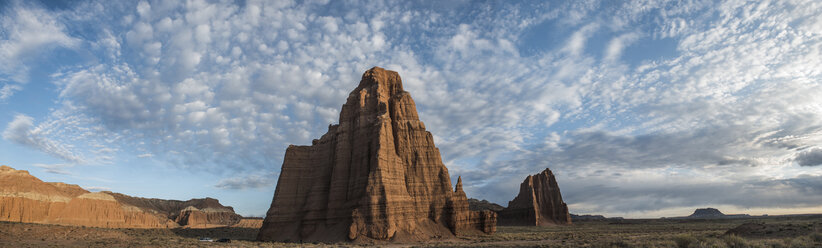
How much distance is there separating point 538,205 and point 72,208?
127 meters

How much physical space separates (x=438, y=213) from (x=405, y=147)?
31.7 ft

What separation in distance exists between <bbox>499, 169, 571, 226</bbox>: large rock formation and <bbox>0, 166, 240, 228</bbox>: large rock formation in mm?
110250

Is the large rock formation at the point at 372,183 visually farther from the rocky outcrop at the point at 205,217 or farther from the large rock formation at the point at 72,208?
the rocky outcrop at the point at 205,217

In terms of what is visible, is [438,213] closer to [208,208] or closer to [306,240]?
[306,240]

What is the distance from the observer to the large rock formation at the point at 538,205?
111 metres

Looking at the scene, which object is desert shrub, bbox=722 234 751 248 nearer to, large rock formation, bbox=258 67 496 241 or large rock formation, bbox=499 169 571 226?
large rock formation, bbox=258 67 496 241

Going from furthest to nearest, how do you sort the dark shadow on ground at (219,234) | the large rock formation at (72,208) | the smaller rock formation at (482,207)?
1. the smaller rock formation at (482,207)
2. the large rock formation at (72,208)
3. the dark shadow on ground at (219,234)

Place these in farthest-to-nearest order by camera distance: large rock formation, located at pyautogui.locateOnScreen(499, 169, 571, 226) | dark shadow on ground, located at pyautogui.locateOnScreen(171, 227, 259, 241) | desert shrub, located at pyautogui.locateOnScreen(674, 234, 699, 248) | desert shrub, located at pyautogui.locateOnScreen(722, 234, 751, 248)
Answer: large rock formation, located at pyautogui.locateOnScreen(499, 169, 571, 226)
dark shadow on ground, located at pyautogui.locateOnScreen(171, 227, 259, 241)
desert shrub, located at pyautogui.locateOnScreen(674, 234, 699, 248)
desert shrub, located at pyautogui.locateOnScreen(722, 234, 751, 248)

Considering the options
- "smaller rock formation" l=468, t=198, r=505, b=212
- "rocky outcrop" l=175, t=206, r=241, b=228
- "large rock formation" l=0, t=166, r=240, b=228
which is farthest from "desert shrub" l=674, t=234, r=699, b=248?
"rocky outcrop" l=175, t=206, r=241, b=228

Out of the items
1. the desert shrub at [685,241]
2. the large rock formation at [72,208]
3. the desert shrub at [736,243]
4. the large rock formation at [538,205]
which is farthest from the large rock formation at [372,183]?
the large rock formation at [72,208]

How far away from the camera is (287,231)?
49375 millimetres

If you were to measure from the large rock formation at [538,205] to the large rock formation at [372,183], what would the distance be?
6329 cm

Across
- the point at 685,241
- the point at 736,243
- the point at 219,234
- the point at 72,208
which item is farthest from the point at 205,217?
the point at 736,243

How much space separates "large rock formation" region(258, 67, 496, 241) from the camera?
4309 cm
